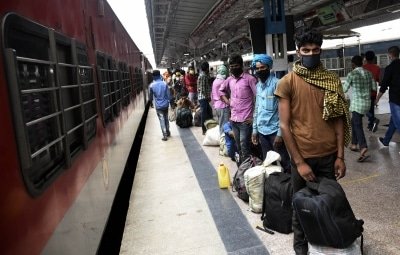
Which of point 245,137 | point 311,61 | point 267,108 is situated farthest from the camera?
point 245,137

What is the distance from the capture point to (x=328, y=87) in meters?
2.78

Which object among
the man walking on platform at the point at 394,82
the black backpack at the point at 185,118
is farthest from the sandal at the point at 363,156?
the black backpack at the point at 185,118

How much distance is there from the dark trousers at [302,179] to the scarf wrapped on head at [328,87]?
336 mm

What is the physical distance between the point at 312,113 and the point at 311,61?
38cm

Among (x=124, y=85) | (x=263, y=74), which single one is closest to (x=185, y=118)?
(x=124, y=85)

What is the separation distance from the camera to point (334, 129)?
113 inches

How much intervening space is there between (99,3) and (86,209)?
8.45 feet

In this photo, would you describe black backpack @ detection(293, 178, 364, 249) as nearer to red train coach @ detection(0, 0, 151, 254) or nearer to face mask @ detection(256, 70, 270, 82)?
red train coach @ detection(0, 0, 151, 254)

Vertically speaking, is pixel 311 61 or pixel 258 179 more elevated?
pixel 311 61

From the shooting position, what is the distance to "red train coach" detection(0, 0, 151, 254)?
61.7 inches

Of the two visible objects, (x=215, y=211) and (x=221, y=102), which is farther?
(x=221, y=102)

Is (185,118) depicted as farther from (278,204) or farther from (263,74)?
(278,204)

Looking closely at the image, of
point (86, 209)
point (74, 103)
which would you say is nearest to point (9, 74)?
point (74, 103)

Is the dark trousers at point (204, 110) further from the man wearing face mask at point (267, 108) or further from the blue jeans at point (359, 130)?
the man wearing face mask at point (267, 108)
